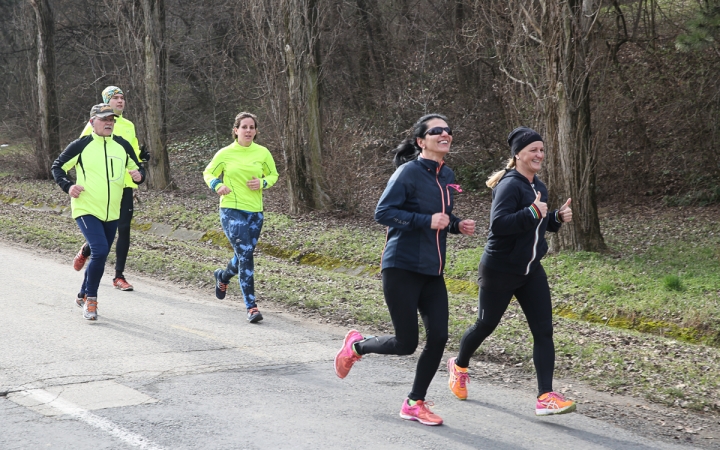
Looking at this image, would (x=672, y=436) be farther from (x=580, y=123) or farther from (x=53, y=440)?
(x=580, y=123)

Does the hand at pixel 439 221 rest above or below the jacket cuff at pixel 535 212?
below

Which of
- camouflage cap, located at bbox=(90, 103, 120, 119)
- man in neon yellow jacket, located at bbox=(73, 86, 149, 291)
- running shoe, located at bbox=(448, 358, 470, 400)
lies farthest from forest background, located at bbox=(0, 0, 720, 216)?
running shoe, located at bbox=(448, 358, 470, 400)

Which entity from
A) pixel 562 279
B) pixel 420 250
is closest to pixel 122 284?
pixel 562 279

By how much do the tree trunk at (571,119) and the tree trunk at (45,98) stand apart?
59.4ft

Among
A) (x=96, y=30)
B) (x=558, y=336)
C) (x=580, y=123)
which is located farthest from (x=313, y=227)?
(x=96, y=30)

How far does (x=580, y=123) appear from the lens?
1261 centimetres

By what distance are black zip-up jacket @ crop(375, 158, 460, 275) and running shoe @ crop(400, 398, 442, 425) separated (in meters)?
0.91

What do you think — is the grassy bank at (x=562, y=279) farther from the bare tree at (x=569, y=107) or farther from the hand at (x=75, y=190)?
the hand at (x=75, y=190)

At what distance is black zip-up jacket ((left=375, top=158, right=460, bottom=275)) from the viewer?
212 inches

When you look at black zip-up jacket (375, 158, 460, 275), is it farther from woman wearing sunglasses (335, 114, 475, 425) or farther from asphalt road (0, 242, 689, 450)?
asphalt road (0, 242, 689, 450)

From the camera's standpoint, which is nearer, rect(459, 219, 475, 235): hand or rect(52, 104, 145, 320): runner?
rect(459, 219, 475, 235): hand

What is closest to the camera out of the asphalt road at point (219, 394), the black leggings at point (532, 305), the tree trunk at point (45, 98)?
the asphalt road at point (219, 394)

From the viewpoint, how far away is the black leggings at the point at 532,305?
5637 millimetres

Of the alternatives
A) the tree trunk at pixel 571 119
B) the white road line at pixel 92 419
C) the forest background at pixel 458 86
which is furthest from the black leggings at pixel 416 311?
the forest background at pixel 458 86
